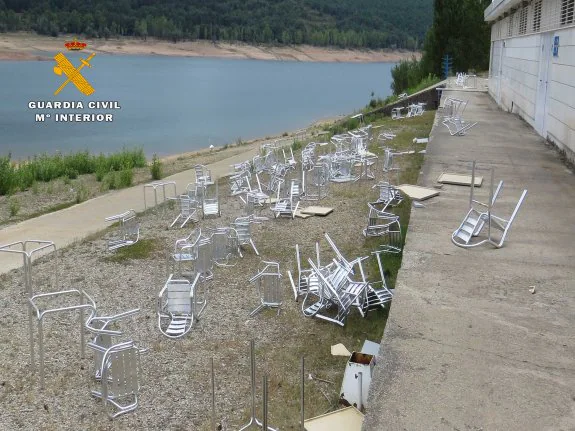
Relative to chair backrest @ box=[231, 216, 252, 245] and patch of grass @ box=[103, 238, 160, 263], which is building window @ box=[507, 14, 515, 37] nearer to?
chair backrest @ box=[231, 216, 252, 245]

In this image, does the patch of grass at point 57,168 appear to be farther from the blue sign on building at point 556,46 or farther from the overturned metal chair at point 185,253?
the blue sign on building at point 556,46

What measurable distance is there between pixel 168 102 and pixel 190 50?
5444cm

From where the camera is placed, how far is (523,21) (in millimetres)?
23281

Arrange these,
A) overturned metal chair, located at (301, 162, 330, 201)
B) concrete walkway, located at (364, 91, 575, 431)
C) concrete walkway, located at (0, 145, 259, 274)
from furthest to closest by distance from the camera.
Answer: overturned metal chair, located at (301, 162, 330, 201), concrete walkway, located at (0, 145, 259, 274), concrete walkway, located at (364, 91, 575, 431)

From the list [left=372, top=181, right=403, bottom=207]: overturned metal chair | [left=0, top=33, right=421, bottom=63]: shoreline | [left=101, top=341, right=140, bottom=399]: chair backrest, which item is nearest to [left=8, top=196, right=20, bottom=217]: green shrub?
[left=372, top=181, right=403, bottom=207]: overturned metal chair

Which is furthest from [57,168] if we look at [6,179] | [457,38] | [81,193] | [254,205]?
[457,38]

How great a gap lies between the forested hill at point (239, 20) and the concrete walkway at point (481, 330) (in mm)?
88392

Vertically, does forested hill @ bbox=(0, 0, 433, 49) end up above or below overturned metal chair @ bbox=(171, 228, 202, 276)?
above

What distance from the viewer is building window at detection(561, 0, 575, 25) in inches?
587

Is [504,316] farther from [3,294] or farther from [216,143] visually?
[216,143]

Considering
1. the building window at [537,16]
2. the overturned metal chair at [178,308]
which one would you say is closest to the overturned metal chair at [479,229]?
the overturned metal chair at [178,308]

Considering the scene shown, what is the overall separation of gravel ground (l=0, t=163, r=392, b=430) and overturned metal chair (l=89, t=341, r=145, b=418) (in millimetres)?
122

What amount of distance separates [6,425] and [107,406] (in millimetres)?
848

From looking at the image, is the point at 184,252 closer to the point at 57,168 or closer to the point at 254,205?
the point at 254,205
